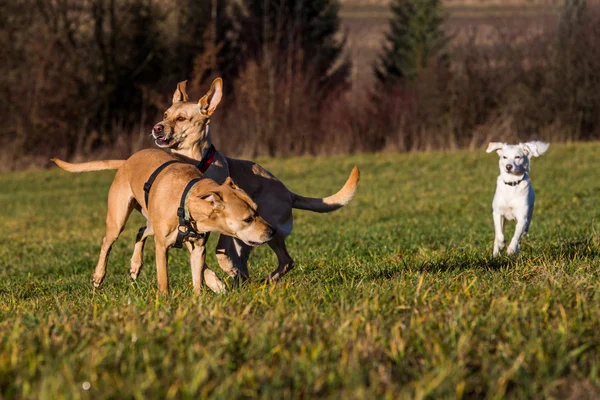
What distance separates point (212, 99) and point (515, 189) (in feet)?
11.0

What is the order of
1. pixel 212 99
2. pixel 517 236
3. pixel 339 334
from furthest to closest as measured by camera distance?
pixel 517 236 < pixel 212 99 < pixel 339 334

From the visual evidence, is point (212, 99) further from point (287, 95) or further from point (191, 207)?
point (287, 95)

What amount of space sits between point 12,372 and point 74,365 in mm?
246

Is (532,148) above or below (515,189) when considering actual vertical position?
above

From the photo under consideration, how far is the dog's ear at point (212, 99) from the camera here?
7.84 metres

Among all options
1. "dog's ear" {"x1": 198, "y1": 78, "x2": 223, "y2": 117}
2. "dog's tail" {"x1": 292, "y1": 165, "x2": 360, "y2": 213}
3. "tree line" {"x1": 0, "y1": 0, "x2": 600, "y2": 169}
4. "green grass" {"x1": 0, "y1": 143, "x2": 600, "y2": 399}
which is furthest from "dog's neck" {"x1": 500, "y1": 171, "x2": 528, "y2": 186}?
"tree line" {"x1": 0, "y1": 0, "x2": 600, "y2": 169}

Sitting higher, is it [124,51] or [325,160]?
[124,51]

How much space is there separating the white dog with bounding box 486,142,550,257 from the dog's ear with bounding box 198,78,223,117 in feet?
10.1

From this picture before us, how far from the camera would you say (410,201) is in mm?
17609

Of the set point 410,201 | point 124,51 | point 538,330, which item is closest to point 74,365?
point 538,330

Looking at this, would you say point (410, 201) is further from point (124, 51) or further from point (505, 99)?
point (124, 51)

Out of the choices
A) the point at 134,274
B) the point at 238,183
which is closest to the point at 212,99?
the point at 238,183

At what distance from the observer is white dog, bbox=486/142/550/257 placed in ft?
27.9

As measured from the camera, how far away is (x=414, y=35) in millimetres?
45031
